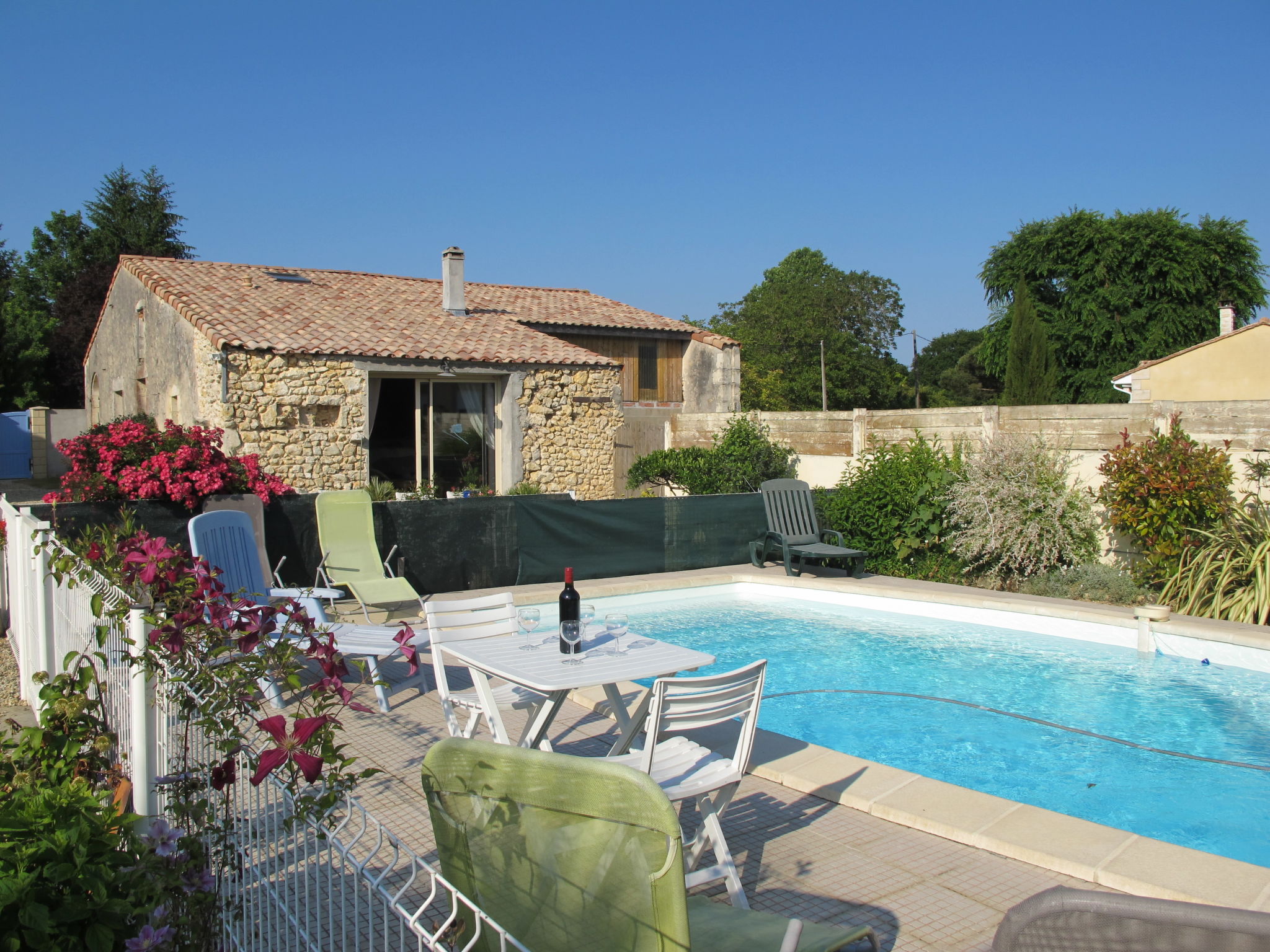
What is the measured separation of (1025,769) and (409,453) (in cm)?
1217

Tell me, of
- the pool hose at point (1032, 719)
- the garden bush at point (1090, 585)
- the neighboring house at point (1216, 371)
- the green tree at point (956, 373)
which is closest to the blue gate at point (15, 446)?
the pool hose at point (1032, 719)

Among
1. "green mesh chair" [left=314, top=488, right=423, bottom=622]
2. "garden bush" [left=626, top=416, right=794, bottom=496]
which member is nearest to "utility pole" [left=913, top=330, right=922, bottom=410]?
"garden bush" [left=626, top=416, right=794, bottom=496]

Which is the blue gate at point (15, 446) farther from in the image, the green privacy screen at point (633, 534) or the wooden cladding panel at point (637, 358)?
the green privacy screen at point (633, 534)

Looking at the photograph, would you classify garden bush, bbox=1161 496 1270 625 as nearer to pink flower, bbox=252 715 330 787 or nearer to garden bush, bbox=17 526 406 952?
garden bush, bbox=17 526 406 952

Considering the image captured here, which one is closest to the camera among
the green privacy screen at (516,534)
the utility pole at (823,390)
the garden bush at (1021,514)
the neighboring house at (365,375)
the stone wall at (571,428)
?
the green privacy screen at (516,534)

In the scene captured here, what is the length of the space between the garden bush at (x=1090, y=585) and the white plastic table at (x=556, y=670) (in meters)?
6.53

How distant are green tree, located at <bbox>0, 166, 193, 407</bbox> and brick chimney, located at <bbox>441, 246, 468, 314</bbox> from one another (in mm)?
17753

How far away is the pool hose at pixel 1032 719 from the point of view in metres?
5.91

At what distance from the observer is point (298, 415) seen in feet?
48.3

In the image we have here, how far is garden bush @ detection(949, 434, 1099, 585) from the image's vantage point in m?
10.4

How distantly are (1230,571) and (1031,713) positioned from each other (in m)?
3.05

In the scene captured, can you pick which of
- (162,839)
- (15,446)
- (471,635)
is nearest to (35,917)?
(162,839)

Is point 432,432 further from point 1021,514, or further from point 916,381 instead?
point 916,381

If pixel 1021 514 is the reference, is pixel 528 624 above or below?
below
